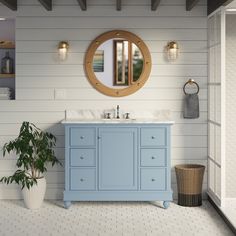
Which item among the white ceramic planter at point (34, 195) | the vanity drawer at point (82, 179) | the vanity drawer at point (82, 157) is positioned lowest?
the white ceramic planter at point (34, 195)

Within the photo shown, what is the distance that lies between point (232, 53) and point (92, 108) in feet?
5.80

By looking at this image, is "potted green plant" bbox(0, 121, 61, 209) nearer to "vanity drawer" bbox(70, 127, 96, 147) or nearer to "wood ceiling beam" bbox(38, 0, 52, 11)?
"vanity drawer" bbox(70, 127, 96, 147)

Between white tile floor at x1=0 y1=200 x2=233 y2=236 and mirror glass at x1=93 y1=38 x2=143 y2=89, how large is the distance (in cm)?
143

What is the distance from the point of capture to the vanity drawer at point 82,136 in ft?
18.8

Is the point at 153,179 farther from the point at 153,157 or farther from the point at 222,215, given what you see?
the point at 222,215

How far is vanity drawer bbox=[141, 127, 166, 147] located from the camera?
225 inches

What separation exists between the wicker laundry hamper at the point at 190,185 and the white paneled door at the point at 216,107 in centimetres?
16

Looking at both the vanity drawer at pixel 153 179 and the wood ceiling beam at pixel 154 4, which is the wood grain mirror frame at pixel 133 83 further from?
the vanity drawer at pixel 153 179

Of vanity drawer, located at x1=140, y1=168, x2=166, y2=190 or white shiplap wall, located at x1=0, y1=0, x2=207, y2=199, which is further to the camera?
white shiplap wall, located at x1=0, y1=0, x2=207, y2=199

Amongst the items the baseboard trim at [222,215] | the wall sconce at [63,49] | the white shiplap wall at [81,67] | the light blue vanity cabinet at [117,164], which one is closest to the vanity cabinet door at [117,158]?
→ the light blue vanity cabinet at [117,164]

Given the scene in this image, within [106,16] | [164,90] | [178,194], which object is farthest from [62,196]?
[106,16]

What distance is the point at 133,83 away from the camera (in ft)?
20.1

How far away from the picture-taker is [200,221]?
525 centimetres

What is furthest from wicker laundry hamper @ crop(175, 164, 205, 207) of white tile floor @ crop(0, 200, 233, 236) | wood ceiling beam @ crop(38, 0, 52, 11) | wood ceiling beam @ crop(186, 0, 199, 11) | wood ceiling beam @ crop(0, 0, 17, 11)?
wood ceiling beam @ crop(0, 0, 17, 11)
